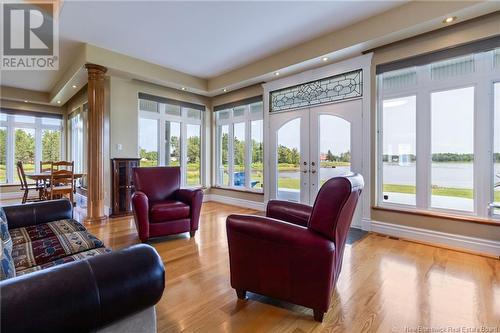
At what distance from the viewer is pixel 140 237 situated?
3.17 m

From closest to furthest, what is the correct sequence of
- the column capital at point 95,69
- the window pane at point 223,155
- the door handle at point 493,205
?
the door handle at point 493,205, the column capital at point 95,69, the window pane at point 223,155

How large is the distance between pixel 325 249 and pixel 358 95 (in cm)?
310

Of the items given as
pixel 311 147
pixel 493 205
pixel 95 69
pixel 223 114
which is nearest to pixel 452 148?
pixel 493 205

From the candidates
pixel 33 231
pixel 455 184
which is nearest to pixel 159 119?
pixel 33 231

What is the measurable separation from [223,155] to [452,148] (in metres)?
4.64

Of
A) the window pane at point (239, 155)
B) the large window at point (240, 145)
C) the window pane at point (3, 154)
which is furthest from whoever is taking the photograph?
the window pane at point (3, 154)

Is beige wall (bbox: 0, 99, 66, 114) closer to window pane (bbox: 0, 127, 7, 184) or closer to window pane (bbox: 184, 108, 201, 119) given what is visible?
window pane (bbox: 0, 127, 7, 184)

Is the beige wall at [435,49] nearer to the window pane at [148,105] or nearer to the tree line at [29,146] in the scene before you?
the window pane at [148,105]

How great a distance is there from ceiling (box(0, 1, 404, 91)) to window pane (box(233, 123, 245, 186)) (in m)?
1.69

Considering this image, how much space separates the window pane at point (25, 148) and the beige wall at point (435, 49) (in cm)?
904

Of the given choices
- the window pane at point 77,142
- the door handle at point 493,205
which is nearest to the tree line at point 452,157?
the door handle at point 493,205

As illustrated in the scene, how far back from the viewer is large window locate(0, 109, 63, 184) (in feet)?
22.2

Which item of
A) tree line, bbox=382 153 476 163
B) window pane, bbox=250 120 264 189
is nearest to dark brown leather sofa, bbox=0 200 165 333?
tree line, bbox=382 153 476 163

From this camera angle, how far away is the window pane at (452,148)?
10.0ft
